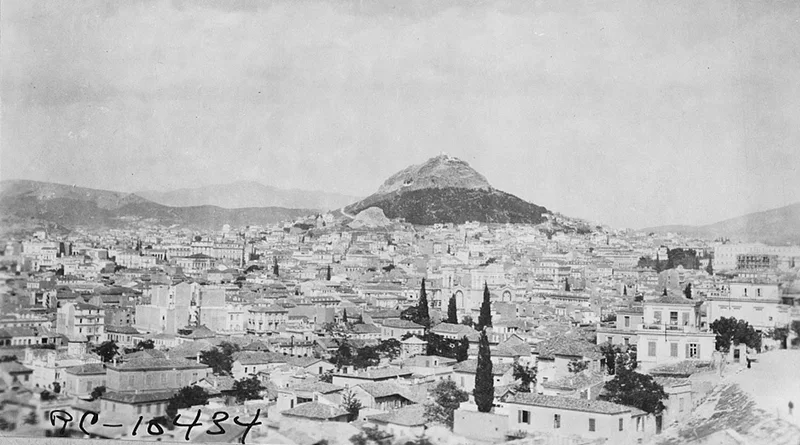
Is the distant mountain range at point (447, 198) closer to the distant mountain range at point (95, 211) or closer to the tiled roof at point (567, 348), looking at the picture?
the distant mountain range at point (95, 211)

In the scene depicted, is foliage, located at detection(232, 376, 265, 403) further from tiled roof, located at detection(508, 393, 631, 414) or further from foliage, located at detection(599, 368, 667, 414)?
foliage, located at detection(599, 368, 667, 414)

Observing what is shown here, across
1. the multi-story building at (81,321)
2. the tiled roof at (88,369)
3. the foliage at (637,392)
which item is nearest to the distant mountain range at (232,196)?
the multi-story building at (81,321)

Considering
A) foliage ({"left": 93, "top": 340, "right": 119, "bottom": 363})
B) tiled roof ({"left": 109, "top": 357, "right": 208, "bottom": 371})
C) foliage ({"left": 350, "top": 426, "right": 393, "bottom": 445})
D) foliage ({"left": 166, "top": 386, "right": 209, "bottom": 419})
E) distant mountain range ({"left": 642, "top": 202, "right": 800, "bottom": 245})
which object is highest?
distant mountain range ({"left": 642, "top": 202, "right": 800, "bottom": 245})

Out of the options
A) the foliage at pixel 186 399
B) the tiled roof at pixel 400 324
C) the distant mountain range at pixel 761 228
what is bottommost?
the foliage at pixel 186 399

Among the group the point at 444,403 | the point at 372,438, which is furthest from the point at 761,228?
the point at 372,438

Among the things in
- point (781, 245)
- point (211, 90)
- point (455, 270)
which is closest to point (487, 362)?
point (455, 270)

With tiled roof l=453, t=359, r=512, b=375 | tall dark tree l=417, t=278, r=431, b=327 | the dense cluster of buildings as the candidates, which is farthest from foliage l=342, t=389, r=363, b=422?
tall dark tree l=417, t=278, r=431, b=327
